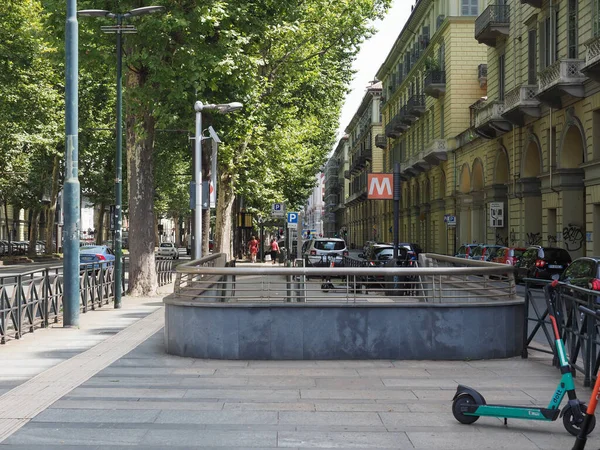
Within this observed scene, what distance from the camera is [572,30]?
29422mm

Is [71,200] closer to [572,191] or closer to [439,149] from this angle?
[572,191]

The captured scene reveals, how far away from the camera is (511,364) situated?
10.4 metres

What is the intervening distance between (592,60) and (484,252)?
10.3m

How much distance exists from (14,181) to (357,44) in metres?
24.6

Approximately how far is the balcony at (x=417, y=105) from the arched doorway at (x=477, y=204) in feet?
38.9

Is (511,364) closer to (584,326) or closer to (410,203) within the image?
(584,326)

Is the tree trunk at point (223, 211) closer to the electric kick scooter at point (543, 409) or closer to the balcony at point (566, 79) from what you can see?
the balcony at point (566, 79)

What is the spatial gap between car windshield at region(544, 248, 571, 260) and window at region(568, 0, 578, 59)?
22.6 feet

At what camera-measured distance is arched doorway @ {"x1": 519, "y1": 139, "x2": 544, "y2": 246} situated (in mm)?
35188

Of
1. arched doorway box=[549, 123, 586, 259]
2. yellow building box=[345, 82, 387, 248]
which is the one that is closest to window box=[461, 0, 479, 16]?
arched doorway box=[549, 123, 586, 259]

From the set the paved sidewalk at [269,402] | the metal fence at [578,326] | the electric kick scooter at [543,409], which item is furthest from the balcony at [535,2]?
the electric kick scooter at [543,409]

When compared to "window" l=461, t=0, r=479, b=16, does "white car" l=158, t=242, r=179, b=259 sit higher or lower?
lower

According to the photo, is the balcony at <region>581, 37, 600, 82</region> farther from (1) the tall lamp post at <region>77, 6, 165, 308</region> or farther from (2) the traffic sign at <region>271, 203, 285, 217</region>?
(1) the tall lamp post at <region>77, 6, 165, 308</region>

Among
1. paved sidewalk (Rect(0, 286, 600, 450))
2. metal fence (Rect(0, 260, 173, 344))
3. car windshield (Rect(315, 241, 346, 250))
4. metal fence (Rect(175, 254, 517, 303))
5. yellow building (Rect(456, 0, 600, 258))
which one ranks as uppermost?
yellow building (Rect(456, 0, 600, 258))
